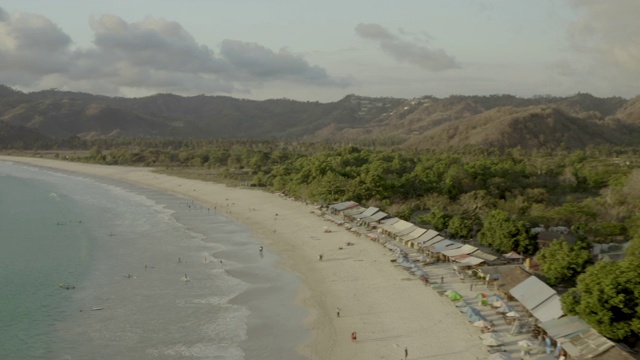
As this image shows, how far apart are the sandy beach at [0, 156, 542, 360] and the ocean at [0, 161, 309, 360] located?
1.19 m

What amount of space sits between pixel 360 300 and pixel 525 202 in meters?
26.3

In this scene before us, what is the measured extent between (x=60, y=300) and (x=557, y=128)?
114 m

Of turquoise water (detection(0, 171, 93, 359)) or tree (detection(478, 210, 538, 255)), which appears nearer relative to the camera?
turquoise water (detection(0, 171, 93, 359))

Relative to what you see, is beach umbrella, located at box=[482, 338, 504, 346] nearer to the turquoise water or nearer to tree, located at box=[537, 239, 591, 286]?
tree, located at box=[537, 239, 591, 286]

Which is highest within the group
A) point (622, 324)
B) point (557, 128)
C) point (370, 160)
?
point (557, 128)

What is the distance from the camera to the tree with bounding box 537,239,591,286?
25.8 metres

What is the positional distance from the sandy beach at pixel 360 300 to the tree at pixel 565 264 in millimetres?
4126

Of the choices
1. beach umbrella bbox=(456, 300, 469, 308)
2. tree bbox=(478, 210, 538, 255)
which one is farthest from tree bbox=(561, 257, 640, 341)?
tree bbox=(478, 210, 538, 255)

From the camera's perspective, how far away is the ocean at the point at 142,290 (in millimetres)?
22875

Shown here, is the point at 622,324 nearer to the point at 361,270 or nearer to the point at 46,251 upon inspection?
the point at 361,270

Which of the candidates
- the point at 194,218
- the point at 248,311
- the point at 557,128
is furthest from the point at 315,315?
the point at 557,128

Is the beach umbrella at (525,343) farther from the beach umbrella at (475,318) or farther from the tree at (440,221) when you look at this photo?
the tree at (440,221)

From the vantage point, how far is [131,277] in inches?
1284

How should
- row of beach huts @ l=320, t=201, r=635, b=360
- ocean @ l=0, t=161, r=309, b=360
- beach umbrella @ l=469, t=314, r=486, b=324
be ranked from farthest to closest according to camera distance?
beach umbrella @ l=469, t=314, r=486, b=324, ocean @ l=0, t=161, r=309, b=360, row of beach huts @ l=320, t=201, r=635, b=360
